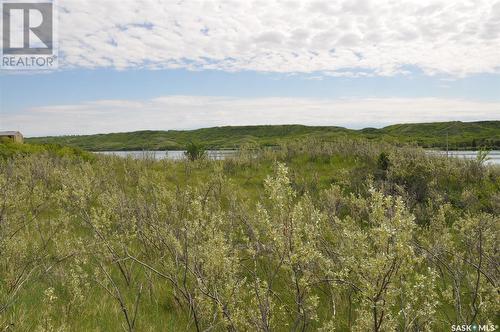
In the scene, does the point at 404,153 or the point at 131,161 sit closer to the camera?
the point at 404,153

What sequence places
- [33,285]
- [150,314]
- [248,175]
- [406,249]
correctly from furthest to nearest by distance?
[248,175] < [33,285] < [150,314] < [406,249]

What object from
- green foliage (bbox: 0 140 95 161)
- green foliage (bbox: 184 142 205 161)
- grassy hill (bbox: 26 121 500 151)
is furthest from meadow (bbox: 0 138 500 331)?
grassy hill (bbox: 26 121 500 151)

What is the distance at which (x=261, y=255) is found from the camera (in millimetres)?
5898

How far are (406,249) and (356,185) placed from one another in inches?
394

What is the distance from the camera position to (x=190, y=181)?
46.1 feet

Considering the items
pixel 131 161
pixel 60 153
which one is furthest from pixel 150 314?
pixel 60 153

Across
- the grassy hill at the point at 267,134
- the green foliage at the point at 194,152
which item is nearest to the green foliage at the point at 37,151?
the green foliage at the point at 194,152

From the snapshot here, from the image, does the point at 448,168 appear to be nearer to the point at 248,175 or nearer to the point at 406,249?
the point at 248,175

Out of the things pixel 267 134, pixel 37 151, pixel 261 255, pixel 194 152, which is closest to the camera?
pixel 261 255

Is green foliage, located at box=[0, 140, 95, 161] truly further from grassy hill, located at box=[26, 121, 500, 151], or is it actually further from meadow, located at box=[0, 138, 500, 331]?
grassy hill, located at box=[26, 121, 500, 151]

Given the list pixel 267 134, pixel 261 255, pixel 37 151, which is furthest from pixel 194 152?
pixel 267 134

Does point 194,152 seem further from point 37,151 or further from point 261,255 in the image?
point 261,255

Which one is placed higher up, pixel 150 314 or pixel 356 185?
pixel 356 185

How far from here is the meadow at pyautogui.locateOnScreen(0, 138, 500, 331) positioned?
357 centimetres
